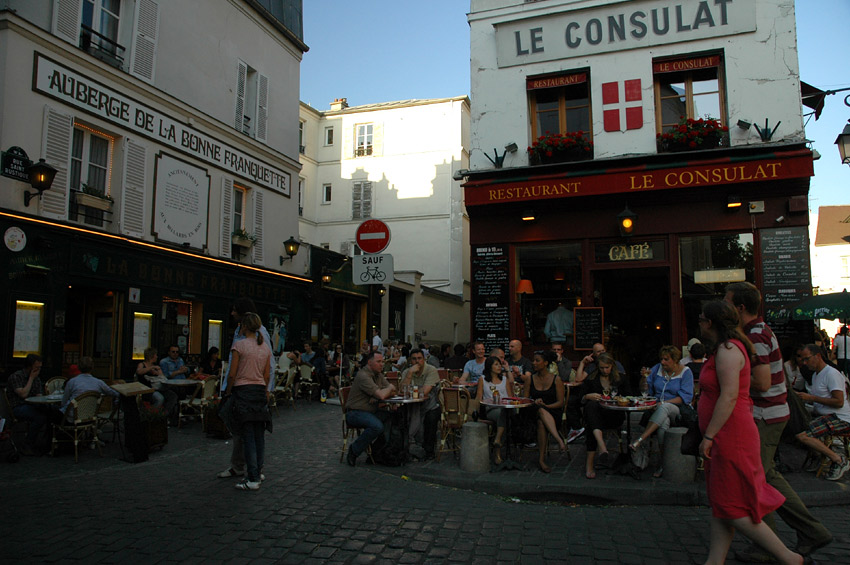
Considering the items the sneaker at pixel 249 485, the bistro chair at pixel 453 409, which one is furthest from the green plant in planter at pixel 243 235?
the sneaker at pixel 249 485

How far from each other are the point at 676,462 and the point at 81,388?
7.57m

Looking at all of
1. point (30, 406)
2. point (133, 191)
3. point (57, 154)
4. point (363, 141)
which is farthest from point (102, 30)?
point (363, 141)

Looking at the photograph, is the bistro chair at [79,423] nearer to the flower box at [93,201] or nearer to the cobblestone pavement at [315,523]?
the cobblestone pavement at [315,523]

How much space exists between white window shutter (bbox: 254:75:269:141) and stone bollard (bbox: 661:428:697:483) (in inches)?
582

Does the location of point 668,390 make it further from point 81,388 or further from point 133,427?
point 81,388

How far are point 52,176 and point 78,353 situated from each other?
13.1ft

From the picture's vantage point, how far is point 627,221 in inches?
484

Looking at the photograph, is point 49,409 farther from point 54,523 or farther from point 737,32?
Answer: point 737,32

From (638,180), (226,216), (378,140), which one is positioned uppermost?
(378,140)

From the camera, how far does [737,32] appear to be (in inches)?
490

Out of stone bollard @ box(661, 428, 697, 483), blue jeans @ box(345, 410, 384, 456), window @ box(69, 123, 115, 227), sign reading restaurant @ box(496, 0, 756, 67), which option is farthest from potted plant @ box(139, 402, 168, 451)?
sign reading restaurant @ box(496, 0, 756, 67)

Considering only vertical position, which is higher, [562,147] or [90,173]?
[562,147]

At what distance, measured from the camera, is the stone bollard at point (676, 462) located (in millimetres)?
6605

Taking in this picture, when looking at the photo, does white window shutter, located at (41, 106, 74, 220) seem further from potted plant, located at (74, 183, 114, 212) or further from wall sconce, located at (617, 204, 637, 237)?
wall sconce, located at (617, 204, 637, 237)
